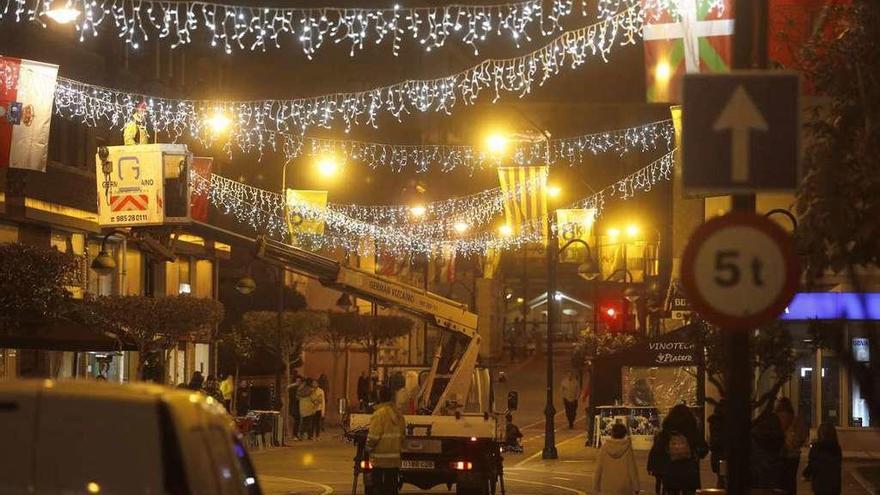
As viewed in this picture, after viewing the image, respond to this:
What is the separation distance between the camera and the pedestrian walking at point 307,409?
40625 millimetres

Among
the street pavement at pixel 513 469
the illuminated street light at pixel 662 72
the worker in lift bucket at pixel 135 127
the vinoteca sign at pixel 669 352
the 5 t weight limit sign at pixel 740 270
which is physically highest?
the worker in lift bucket at pixel 135 127

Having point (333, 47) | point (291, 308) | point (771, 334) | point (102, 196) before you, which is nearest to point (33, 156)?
point (102, 196)

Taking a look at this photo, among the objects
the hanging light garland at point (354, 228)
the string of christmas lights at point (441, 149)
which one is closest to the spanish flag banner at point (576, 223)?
the hanging light garland at point (354, 228)

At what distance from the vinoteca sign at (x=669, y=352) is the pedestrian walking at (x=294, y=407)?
37.6 ft

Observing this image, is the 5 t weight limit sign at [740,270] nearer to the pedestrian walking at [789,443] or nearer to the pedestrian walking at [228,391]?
the pedestrian walking at [789,443]

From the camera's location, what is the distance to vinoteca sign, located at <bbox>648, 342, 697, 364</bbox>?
33469mm

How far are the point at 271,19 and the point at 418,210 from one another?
9.21 m

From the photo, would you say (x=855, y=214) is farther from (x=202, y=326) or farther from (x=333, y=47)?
(x=333, y=47)

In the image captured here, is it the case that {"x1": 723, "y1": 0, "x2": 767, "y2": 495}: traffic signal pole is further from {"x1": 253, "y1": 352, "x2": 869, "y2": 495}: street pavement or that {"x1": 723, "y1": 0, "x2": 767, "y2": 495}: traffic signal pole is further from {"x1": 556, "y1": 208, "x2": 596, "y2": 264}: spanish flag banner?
{"x1": 556, "y1": 208, "x2": 596, "y2": 264}: spanish flag banner

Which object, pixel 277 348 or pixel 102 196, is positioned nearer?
pixel 102 196

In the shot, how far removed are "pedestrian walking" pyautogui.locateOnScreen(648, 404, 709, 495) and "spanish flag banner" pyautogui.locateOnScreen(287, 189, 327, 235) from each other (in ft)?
89.4

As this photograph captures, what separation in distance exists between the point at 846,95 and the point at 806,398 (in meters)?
25.9

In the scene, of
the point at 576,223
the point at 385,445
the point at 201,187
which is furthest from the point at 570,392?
the point at 385,445

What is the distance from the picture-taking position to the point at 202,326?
34688 mm
